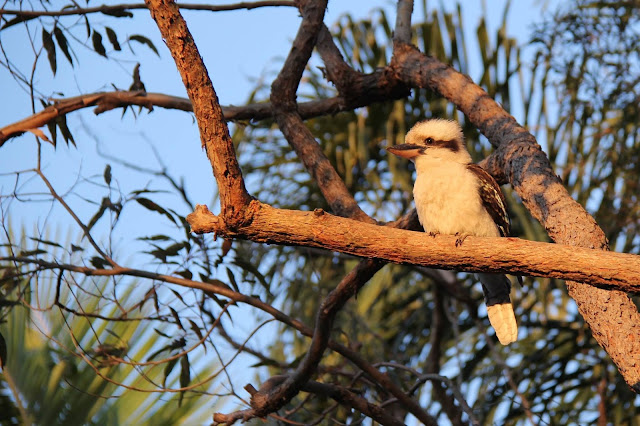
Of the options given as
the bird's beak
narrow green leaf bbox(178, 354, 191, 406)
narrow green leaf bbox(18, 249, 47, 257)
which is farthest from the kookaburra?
→ narrow green leaf bbox(18, 249, 47, 257)

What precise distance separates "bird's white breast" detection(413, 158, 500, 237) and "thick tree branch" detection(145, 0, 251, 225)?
119 centimetres

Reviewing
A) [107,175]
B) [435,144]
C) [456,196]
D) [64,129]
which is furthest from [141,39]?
[456,196]

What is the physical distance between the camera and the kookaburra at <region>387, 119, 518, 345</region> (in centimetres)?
325

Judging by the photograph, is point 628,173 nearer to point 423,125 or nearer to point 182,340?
point 423,125

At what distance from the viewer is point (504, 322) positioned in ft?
11.4

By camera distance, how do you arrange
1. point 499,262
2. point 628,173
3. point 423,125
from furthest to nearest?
point 628,173
point 423,125
point 499,262

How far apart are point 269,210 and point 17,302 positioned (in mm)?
1537

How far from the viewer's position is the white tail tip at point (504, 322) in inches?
135

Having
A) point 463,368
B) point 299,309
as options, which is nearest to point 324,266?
point 299,309

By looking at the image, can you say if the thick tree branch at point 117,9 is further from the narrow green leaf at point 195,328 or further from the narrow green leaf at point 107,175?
the narrow green leaf at point 195,328

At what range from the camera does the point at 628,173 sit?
4539mm

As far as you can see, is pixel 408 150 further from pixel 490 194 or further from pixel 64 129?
pixel 64 129

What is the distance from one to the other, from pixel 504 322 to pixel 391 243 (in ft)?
Answer: 4.54

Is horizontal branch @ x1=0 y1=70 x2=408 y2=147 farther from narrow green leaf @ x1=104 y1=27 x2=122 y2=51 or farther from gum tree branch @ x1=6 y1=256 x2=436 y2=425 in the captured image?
gum tree branch @ x1=6 y1=256 x2=436 y2=425
